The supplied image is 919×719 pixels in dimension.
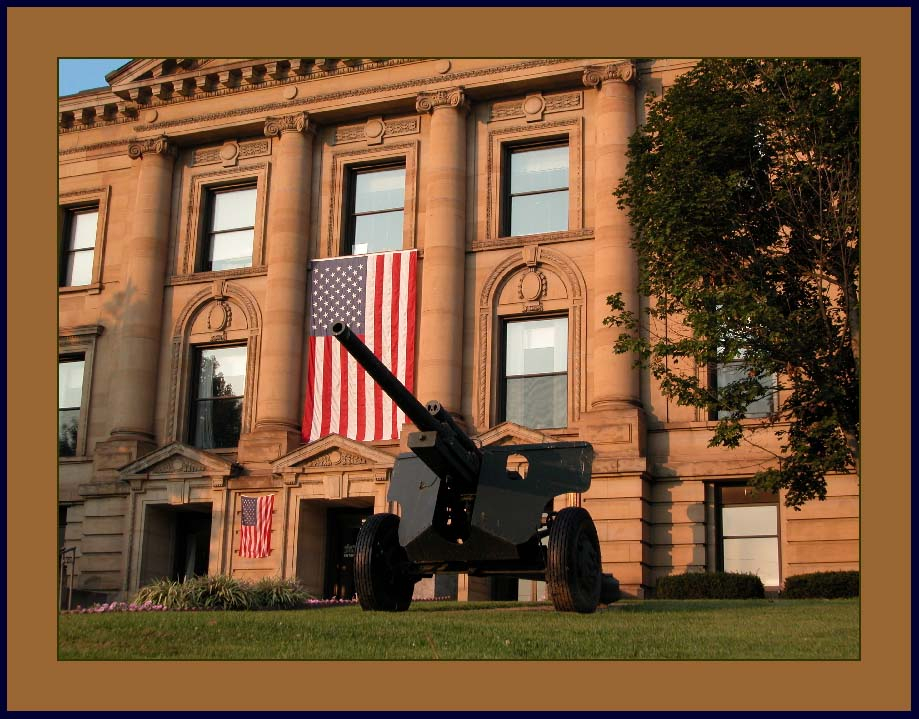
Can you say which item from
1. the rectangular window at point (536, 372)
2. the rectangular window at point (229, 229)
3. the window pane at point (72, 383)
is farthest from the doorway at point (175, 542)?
the rectangular window at point (536, 372)

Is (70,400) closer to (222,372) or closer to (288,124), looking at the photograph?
(222,372)

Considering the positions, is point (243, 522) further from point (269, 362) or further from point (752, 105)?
point (752, 105)

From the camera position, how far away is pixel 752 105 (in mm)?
17703

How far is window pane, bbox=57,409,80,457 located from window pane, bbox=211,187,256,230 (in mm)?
6333

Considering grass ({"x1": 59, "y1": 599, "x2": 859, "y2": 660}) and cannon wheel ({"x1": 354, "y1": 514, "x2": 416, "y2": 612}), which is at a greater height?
cannon wheel ({"x1": 354, "y1": 514, "x2": 416, "y2": 612})

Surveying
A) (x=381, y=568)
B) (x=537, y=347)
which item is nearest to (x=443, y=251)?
(x=537, y=347)

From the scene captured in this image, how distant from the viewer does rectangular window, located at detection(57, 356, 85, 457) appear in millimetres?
31562

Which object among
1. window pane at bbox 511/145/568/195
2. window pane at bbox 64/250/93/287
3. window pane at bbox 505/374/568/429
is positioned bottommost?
window pane at bbox 505/374/568/429

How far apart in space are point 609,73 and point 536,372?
7.32 m

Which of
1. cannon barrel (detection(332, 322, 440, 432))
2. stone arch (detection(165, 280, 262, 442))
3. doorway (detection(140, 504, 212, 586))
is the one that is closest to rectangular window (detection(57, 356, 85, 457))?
stone arch (detection(165, 280, 262, 442))

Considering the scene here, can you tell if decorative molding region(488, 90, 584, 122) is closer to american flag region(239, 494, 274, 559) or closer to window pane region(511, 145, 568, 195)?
window pane region(511, 145, 568, 195)

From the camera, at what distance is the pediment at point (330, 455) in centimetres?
2691

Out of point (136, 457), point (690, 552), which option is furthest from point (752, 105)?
point (136, 457)

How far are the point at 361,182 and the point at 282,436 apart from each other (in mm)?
7194
